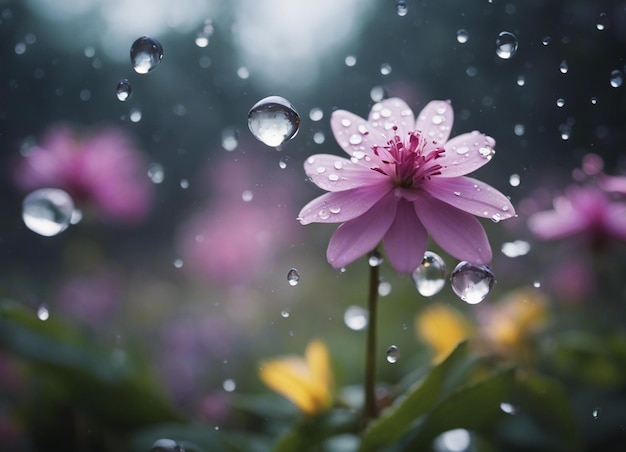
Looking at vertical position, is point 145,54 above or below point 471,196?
above

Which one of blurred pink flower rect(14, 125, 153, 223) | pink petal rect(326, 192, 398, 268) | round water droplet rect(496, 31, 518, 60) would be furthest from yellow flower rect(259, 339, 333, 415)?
blurred pink flower rect(14, 125, 153, 223)

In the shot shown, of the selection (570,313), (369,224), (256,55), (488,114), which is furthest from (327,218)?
(570,313)

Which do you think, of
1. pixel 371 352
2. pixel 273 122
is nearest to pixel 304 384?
pixel 371 352

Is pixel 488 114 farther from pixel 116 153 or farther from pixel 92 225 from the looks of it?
pixel 92 225

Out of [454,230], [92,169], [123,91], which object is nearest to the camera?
[454,230]

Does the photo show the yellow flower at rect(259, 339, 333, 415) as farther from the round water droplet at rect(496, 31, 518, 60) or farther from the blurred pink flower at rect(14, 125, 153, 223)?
the blurred pink flower at rect(14, 125, 153, 223)

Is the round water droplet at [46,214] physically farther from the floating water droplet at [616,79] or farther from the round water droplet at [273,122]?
the floating water droplet at [616,79]

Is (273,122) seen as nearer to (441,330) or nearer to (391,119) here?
(391,119)
